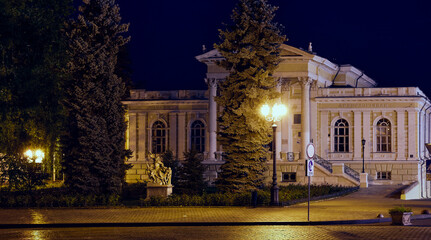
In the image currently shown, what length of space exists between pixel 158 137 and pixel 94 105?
949 inches

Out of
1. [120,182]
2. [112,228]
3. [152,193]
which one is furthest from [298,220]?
[120,182]

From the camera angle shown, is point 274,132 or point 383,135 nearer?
point 274,132

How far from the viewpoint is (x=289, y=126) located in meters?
54.4

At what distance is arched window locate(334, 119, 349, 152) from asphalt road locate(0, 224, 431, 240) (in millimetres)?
31623

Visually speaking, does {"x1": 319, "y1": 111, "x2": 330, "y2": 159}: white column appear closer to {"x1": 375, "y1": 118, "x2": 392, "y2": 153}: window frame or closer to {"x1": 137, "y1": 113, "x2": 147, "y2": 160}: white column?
{"x1": 375, "y1": 118, "x2": 392, "y2": 153}: window frame

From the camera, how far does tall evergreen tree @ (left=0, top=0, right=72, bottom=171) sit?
1146 inches

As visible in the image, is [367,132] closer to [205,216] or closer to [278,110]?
[278,110]

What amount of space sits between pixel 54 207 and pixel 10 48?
24.0 ft

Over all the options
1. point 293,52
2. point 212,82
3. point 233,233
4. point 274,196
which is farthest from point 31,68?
point 293,52

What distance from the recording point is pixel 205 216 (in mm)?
26750

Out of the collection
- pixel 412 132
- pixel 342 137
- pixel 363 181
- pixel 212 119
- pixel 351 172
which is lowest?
pixel 363 181

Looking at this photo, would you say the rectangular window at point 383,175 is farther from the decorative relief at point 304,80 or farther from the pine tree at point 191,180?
the pine tree at point 191,180

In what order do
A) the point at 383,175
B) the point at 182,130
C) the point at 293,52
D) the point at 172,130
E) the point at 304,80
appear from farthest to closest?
the point at 172,130
the point at 182,130
the point at 383,175
the point at 304,80
the point at 293,52

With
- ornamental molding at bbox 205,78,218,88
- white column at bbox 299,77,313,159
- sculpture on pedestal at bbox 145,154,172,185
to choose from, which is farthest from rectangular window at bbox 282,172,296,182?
sculpture on pedestal at bbox 145,154,172,185
